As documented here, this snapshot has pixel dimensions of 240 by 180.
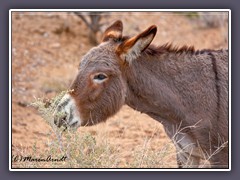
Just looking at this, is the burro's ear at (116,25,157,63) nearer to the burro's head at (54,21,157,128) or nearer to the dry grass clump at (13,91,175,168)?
the burro's head at (54,21,157,128)

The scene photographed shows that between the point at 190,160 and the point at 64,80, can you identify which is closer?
the point at 190,160

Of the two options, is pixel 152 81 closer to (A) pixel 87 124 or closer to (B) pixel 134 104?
(B) pixel 134 104

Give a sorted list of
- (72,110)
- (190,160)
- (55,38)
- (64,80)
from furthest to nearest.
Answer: (55,38), (64,80), (190,160), (72,110)

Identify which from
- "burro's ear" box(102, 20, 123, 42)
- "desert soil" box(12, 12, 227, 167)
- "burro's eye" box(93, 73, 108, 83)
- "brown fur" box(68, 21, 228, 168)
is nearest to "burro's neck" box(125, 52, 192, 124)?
"brown fur" box(68, 21, 228, 168)

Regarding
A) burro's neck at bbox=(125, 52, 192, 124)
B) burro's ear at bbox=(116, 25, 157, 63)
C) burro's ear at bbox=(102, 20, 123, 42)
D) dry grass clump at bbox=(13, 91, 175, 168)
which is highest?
burro's ear at bbox=(102, 20, 123, 42)

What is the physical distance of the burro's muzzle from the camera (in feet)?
18.4

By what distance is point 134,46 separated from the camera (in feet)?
18.7

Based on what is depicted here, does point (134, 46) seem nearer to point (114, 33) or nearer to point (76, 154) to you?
point (114, 33)

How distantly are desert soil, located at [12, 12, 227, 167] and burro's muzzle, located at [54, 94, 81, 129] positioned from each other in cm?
184

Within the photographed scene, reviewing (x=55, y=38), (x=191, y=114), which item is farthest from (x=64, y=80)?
(x=191, y=114)

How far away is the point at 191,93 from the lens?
591 centimetres

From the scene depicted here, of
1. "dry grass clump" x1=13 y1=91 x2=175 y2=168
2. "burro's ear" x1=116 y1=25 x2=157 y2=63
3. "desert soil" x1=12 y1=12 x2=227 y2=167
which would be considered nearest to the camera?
"burro's ear" x1=116 y1=25 x2=157 y2=63

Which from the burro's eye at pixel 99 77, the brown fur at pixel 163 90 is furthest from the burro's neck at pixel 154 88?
the burro's eye at pixel 99 77

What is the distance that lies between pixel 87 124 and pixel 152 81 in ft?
2.55
